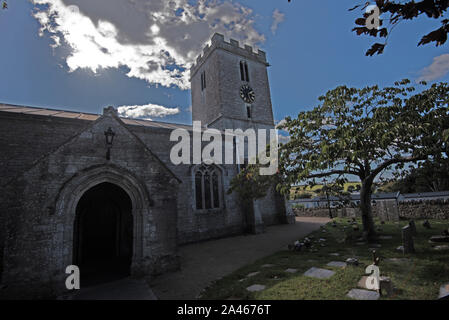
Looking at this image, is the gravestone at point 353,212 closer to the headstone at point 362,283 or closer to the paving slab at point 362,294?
the headstone at point 362,283

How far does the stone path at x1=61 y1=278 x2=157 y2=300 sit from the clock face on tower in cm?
2157

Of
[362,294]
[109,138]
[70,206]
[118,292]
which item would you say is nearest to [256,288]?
[362,294]

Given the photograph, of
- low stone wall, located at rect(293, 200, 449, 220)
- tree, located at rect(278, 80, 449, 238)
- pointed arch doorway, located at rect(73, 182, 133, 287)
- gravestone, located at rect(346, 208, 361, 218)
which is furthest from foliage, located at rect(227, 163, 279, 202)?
gravestone, located at rect(346, 208, 361, 218)

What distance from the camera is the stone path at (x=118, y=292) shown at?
5801 mm

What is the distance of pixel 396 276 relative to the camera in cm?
561

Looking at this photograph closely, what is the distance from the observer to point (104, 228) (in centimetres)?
1123

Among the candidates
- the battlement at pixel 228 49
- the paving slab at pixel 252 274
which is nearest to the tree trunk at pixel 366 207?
the paving slab at pixel 252 274

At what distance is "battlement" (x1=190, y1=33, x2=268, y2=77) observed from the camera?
24.3 m

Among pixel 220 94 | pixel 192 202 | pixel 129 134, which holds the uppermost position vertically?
pixel 220 94

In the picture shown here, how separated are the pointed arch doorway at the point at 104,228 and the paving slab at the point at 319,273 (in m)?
7.51

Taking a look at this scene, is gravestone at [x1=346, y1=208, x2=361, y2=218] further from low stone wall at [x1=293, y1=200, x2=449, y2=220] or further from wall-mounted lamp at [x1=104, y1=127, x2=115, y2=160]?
wall-mounted lamp at [x1=104, y1=127, x2=115, y2=160]
